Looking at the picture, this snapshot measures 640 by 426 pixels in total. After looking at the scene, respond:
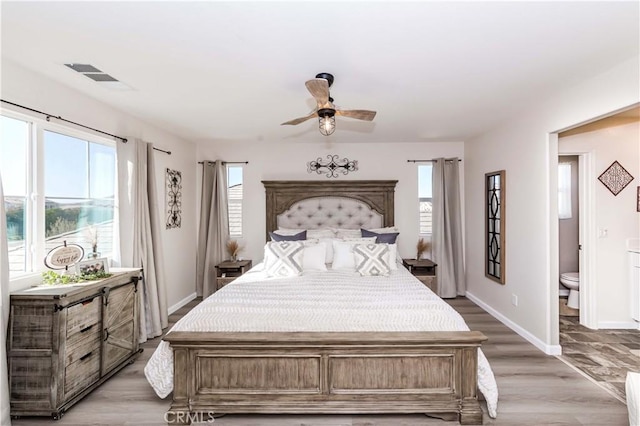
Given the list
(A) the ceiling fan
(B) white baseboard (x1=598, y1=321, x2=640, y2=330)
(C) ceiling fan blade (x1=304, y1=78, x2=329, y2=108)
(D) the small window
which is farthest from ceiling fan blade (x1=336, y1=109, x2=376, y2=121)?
(B) white baseboard (x1=598, y1=321, x2=640, y2=330)

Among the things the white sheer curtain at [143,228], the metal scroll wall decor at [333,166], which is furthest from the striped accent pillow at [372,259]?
the white sheer curtain at [143,228]

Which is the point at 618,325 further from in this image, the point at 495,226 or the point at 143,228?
the point at 143,228

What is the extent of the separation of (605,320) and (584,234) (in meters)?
1.05

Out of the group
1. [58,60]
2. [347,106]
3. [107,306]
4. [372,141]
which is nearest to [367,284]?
[347,106]

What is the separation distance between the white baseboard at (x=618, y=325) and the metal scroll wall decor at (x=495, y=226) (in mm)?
1210

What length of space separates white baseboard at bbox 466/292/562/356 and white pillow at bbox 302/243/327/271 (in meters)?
2.31

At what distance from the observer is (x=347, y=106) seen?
11.1 feet

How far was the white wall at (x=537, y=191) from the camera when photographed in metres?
2.72

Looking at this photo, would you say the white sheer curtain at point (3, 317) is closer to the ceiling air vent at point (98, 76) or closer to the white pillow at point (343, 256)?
the ceiling air vent at point (98, 76)

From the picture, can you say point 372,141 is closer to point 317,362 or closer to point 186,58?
point 186,58

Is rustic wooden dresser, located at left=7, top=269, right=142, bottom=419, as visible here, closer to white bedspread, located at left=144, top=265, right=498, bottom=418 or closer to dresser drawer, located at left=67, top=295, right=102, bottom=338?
dresser drawer, located at left=67, top=295, right=102, bottom=338

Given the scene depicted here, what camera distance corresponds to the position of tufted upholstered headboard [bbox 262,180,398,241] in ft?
17.0

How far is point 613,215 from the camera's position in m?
3.93

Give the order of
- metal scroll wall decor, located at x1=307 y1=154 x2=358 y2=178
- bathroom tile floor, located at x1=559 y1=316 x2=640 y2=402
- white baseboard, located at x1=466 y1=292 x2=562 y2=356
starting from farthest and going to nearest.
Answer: metal scroll wall decor, located at x1=307 y1=154 x2=358 y2=178 → white baseboard, located at x1=466 y1=292 x2=562 y2=356 → bathroom tile floor, located at x1=559 y1=316 x2=640 y2=402
